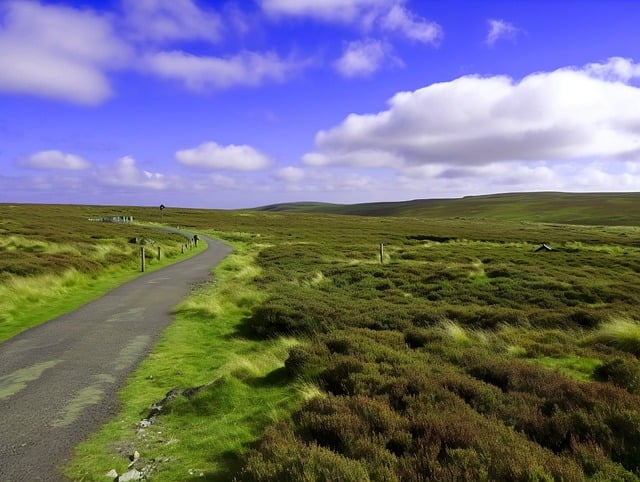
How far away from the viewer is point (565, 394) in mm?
6520

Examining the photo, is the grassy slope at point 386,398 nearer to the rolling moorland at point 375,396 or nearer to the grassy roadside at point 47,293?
the rolling moorland at point 375,396

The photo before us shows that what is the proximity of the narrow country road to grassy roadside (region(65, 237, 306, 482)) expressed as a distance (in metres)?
0.31

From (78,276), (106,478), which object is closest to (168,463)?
(106,478)

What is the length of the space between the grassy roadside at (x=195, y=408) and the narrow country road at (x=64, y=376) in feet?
1.03

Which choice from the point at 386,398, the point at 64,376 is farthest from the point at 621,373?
the point at 64,376

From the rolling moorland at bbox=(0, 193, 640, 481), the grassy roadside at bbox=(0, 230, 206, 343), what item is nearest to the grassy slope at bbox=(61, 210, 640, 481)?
the rolling moorland at bbox=(0, 193, 640, 481)

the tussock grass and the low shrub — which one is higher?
the low shrub

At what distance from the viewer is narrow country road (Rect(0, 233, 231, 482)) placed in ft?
19.0

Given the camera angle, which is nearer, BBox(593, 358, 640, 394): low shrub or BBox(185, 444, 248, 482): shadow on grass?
BBox(185, 444, 248, 482): shadow on grass

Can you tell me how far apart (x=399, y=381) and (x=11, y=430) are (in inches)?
208

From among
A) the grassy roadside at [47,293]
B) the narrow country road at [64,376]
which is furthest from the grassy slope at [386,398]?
the grassy roadside at [47,293]

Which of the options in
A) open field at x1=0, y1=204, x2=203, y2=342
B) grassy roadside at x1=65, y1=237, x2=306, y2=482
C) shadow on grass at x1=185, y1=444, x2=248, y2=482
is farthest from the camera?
open field at x1=0, y1=204, x2=203, y2=342

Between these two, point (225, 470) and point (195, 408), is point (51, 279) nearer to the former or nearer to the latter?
point (195, 408)

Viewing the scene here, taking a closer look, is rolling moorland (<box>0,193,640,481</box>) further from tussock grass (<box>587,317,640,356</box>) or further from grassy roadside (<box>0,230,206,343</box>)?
grassy roadside (<box>0,230,206,343</box>)
